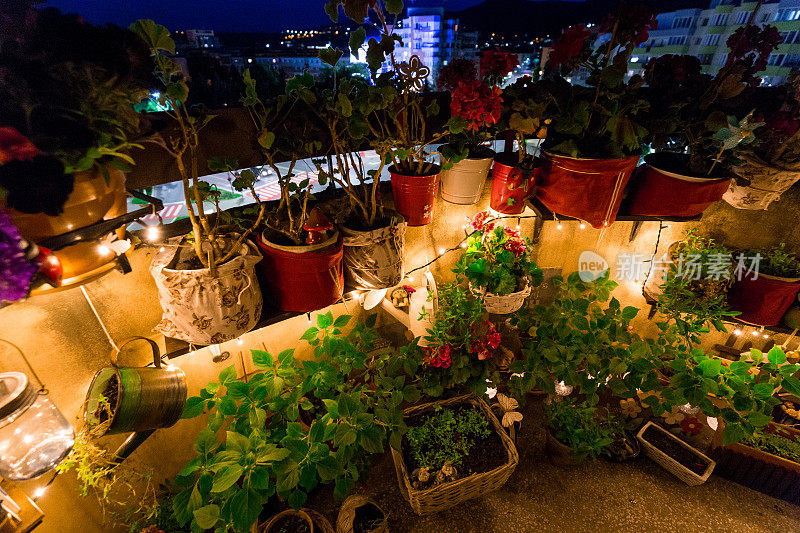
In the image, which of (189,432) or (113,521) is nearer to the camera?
(113,521)

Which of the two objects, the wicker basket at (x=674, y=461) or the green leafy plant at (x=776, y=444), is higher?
the green leafy plant at (x=776, y=444)

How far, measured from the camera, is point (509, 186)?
192 cm

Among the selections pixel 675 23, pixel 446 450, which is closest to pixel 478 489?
pixel 446 450

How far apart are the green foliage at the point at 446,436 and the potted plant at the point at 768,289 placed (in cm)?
190

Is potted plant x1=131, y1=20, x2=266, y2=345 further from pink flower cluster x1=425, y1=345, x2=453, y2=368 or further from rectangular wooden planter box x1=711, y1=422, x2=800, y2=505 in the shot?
rectangular wooden planter box x1=711, y1=422, x2=800, y2=505

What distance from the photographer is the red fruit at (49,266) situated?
35.8 inches

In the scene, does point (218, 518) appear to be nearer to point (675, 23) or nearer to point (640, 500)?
point (640, 500)

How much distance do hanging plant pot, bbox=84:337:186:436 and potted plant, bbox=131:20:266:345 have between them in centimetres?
20

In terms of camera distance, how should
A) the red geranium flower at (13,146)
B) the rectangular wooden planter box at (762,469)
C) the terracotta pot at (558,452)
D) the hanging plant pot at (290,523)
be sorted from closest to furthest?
the red geranium flower at (13,146)
the hanging plant pot at (290,523)
the rectangular wooden planter box at (762,469)
the terracotta pot at (558,452)

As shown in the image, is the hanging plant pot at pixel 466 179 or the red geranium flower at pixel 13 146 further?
the hanging plant pot at pixel 466 179

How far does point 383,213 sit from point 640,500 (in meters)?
2.74

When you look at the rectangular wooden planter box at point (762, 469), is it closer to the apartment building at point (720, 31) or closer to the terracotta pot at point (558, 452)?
the terracotta pot at point (558, 452)

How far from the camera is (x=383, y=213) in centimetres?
182

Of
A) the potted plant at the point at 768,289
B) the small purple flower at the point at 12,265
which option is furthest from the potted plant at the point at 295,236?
the potted plant at the point at 768,289
